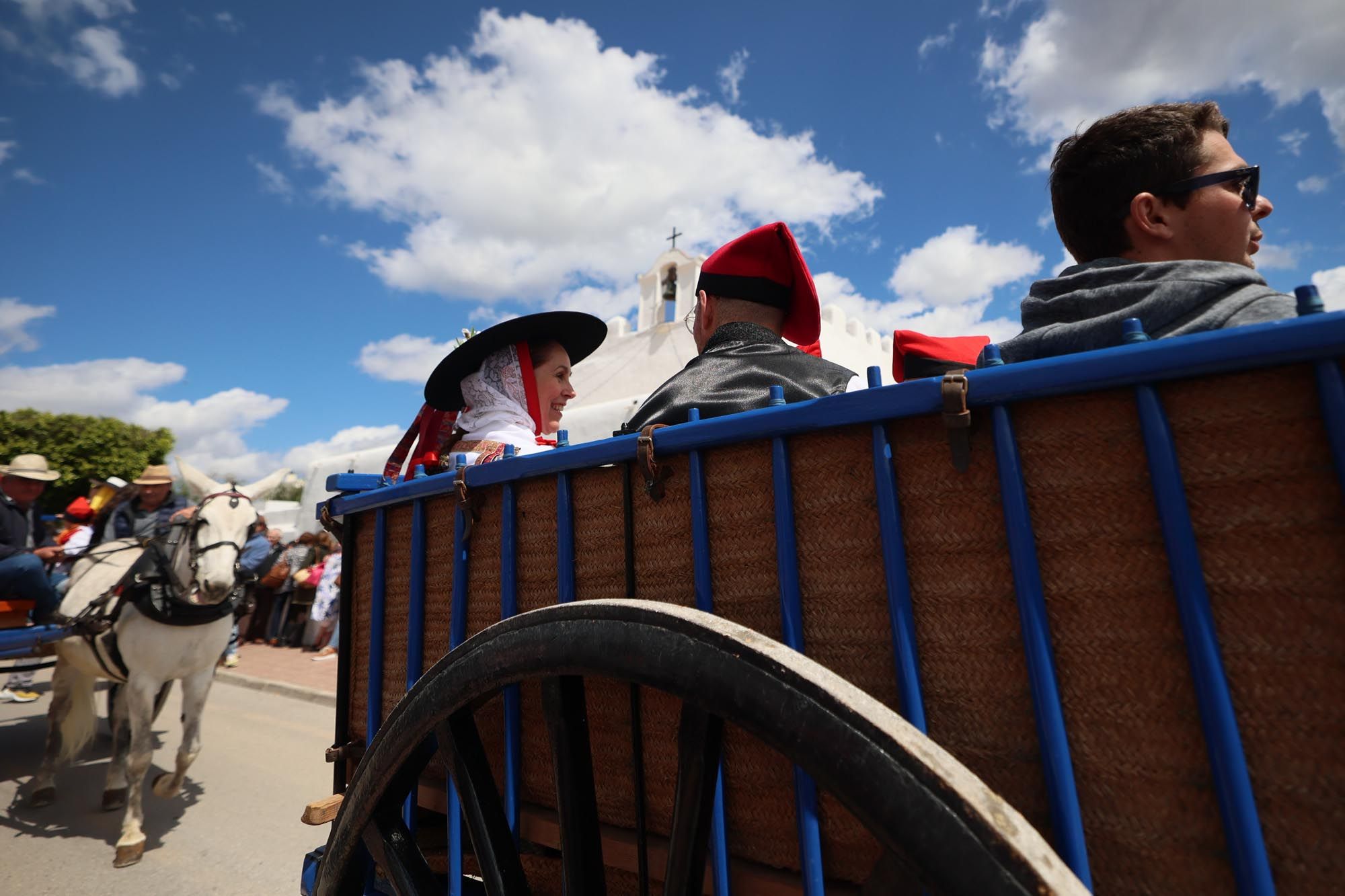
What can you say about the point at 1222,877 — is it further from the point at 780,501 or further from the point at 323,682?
the point at 323,682

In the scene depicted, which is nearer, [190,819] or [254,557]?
[190,819]

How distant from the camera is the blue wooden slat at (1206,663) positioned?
2.23 ft

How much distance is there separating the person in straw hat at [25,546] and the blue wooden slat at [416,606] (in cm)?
503

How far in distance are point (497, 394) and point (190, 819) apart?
4204mm

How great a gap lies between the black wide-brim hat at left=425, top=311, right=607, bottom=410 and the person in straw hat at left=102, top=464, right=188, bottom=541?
5237 mm

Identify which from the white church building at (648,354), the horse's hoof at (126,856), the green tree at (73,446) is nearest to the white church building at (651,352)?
the white church building at (648,354)

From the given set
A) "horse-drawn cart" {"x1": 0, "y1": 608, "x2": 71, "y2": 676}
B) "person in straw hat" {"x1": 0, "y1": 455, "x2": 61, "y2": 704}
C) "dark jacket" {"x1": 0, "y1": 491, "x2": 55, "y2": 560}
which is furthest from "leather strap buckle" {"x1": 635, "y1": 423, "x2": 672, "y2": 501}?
"dark jacket" {"x1": 0, "y1": 491, "x2": 55, "y2": 560}

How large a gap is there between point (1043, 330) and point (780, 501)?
0.49m

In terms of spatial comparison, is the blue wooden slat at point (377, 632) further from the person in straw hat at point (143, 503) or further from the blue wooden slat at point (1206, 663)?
the person in straw hat at point (143, 503)

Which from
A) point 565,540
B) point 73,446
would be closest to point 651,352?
point 565,540

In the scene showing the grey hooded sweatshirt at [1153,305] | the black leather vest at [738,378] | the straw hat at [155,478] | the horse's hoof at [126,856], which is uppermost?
the straw hat at [155,478]

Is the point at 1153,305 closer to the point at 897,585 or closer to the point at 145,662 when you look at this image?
the point at 897,585

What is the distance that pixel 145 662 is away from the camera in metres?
4.43

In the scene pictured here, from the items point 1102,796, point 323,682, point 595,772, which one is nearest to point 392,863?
point 595,772
